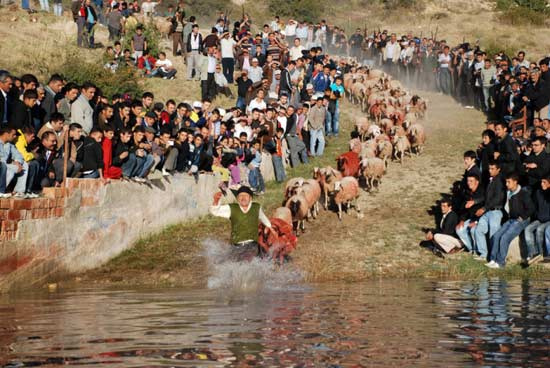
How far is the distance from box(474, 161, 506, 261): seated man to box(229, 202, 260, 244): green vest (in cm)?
517

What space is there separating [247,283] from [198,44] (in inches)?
696

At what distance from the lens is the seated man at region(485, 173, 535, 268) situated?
17625 mm

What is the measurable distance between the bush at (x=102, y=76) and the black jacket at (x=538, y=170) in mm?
14860

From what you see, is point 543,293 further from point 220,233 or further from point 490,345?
point 220,233

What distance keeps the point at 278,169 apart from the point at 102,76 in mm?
8108

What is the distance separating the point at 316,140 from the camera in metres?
26.7

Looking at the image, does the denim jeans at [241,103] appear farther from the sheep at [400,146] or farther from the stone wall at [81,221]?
the stone wall at [81,221]

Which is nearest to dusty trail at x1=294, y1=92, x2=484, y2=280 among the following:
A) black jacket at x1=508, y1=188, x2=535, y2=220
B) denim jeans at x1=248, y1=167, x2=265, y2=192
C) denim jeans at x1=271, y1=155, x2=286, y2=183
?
black jacket at x1=508, y1=188, x2=535, y2=220

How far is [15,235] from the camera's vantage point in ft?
48.4

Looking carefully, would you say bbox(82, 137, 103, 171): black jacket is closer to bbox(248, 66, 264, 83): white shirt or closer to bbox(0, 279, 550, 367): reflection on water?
bbox(0, 279, 550, 367): reflection on water

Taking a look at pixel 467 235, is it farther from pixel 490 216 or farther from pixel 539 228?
pixel 539 228

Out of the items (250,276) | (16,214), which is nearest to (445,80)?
(250,276)

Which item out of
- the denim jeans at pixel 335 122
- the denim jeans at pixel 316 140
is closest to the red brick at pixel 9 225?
the denim jeans at pixel 316 140

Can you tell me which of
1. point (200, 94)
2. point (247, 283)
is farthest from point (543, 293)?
point (200, 94)
